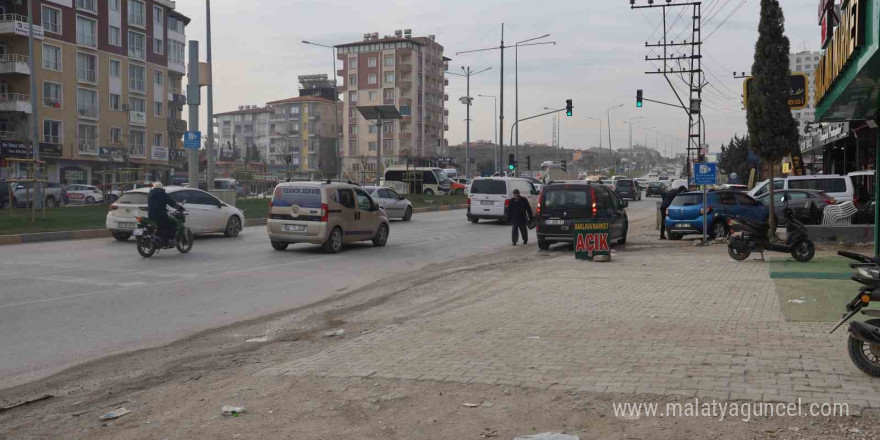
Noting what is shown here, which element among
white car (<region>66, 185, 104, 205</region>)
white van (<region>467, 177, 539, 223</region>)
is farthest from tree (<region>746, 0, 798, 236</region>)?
white car (<region>66, 185, 104, 205</region>)

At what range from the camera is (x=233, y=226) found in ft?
76.4

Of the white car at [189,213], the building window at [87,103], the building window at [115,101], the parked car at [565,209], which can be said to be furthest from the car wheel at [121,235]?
the building window at [115,101]

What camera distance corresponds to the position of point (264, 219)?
1204 inches

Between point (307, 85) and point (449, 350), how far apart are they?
12671 centimetres

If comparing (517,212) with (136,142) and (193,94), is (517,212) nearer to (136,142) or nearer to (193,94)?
(193,94)

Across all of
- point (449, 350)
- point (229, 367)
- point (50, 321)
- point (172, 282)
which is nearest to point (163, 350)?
point (229, 367)

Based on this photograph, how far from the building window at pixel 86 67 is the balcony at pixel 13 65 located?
4.62 metres

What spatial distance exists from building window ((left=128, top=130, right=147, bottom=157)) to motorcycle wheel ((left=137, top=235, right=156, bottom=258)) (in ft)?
173

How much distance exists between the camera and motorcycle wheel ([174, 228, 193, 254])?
58.4ft

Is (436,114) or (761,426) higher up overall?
(436,114)

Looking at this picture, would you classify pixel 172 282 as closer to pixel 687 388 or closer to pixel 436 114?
pixel 687 388

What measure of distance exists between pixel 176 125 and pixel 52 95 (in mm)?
18519

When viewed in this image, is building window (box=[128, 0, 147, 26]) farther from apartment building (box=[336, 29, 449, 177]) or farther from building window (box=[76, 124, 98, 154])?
apartment building (box=[336, 29, 449, 177])

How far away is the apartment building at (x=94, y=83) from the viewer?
182ft
